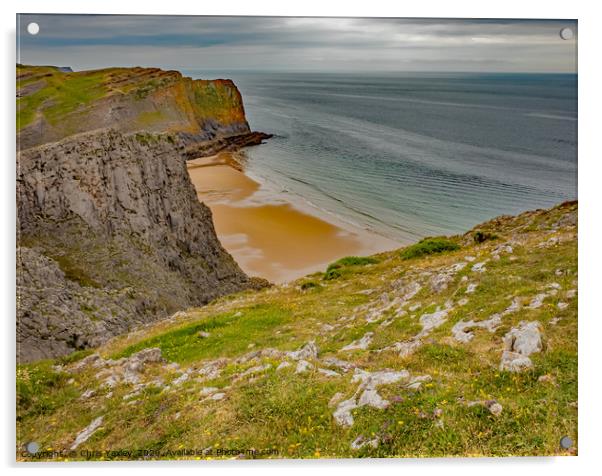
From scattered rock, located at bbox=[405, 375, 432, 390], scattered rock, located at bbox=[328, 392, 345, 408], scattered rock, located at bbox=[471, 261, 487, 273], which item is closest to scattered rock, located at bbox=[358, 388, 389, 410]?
scattered rock, located at bbox=[328, 392, 345, 408]

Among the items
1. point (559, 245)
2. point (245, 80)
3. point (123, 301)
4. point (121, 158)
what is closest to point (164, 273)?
point (123, 301)

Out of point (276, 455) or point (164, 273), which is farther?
point (164, 273)

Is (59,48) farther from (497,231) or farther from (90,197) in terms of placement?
(497,231)

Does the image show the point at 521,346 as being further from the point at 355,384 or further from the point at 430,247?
the point at 430,247

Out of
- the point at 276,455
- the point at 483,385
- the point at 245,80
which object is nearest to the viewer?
the point at 483,385

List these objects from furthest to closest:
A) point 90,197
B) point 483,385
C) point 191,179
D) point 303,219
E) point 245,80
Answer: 1. point 191,179
2. point 90,197
3. point 303,219
4. point 245,80
5. point 483,385

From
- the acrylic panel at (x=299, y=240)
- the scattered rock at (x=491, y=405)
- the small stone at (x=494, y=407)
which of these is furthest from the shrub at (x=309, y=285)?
the small stone at (x=494, y=407)

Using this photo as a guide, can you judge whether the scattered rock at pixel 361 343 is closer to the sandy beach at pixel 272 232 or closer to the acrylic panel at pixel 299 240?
the acrylic panel at pixel 299 240
